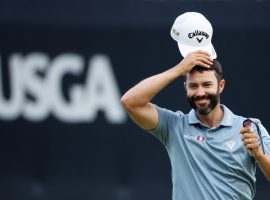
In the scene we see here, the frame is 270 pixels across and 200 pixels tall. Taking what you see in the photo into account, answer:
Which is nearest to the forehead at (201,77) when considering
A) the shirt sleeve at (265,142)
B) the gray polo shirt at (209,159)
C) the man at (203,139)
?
the man at (203,139)

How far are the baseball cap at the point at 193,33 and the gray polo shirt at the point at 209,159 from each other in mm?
339

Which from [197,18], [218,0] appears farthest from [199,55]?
[218,0]

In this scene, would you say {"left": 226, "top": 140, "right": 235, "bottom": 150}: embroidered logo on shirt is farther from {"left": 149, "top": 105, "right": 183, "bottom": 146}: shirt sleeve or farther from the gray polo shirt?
{"left": 149, "top": 105, "right": 183, "bottom": 146}: shirt sleeve

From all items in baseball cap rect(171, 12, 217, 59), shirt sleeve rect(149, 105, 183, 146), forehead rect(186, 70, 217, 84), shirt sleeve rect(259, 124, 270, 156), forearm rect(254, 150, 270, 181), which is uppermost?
baseball cap rect(171, 12, 217, 59)

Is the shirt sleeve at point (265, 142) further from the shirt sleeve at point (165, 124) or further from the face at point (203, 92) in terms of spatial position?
the shirt sleeve at point (165, 124)

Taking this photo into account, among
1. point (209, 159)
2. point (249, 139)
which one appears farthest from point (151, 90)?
point (249, 139)

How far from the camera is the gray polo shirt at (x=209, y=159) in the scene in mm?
4957

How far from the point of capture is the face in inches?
195

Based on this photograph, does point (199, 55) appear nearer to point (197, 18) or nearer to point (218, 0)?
point (197, 18)

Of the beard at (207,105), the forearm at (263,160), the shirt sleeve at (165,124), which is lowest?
the forearm at (263,160)

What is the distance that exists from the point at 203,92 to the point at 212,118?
22 centimetres

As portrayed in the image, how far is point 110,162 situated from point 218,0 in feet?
4.98

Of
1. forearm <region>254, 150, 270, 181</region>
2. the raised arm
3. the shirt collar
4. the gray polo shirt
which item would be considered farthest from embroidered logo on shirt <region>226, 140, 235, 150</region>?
the raised arm

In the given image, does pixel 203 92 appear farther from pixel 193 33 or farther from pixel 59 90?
pixel 59 90
